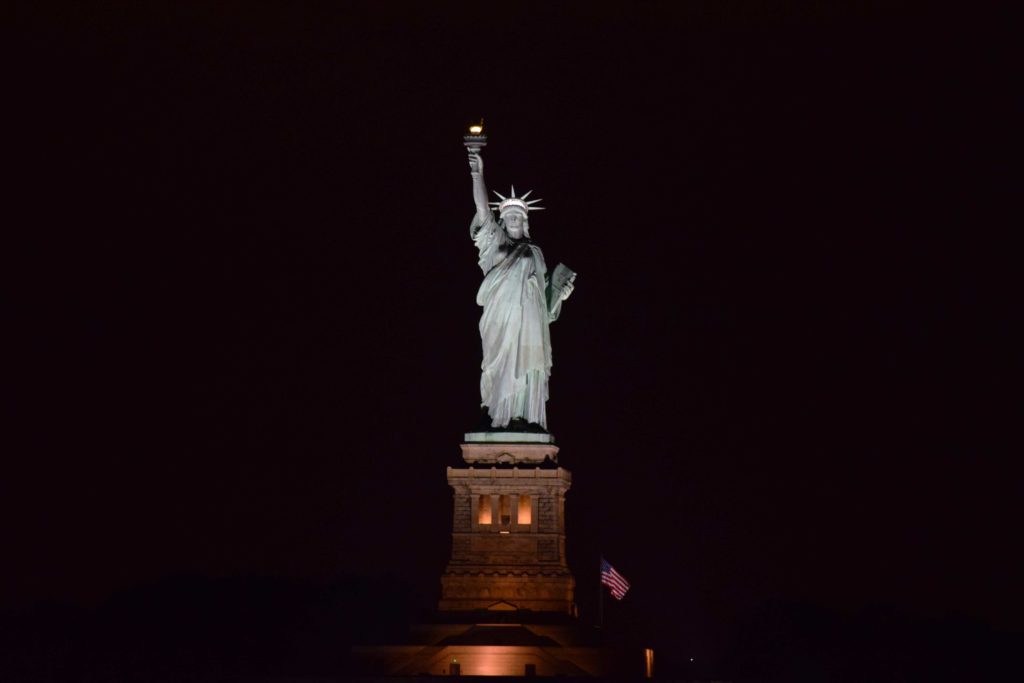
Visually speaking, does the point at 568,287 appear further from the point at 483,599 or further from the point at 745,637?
the point at 745,637

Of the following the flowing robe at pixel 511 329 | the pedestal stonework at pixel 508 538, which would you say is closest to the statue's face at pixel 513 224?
the flowing robe at pixel 511 329

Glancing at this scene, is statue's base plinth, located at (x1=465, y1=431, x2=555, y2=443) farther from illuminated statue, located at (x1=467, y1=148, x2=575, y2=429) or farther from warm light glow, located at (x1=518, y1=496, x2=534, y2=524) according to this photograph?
warm light glow, located at (x1=518, y1=496, x2=534, y2=524)

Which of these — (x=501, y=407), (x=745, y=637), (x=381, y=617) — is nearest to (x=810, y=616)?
(x=745, y=637)

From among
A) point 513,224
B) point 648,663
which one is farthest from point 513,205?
point 648,663

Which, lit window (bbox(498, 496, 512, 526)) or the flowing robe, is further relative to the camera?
the flowing robe

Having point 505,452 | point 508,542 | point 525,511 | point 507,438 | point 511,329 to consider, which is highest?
point 511,329

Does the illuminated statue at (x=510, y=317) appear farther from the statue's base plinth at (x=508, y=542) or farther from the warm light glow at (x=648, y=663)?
the warm light glow at (x=648, y=663)

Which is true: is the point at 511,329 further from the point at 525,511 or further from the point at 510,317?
the point at 525,511

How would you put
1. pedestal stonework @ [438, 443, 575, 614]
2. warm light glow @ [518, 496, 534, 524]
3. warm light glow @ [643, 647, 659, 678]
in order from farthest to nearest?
warm light glow @ [518, 496, 534, 524] → pedestal stonework @ [438, 443, 575, 614] → warm light glow @ [643, 647, 659, 678]

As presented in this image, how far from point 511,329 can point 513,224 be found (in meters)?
2.67

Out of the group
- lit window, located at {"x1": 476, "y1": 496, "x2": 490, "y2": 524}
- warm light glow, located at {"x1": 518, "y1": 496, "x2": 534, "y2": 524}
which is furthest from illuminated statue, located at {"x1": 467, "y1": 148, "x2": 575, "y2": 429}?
warm light glow, located at {"x1": 518, "y1": 496, "x2": 534, "y2": 524}

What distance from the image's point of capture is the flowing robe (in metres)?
55.2

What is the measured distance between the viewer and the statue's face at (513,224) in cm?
5600

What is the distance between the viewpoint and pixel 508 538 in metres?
53.5
